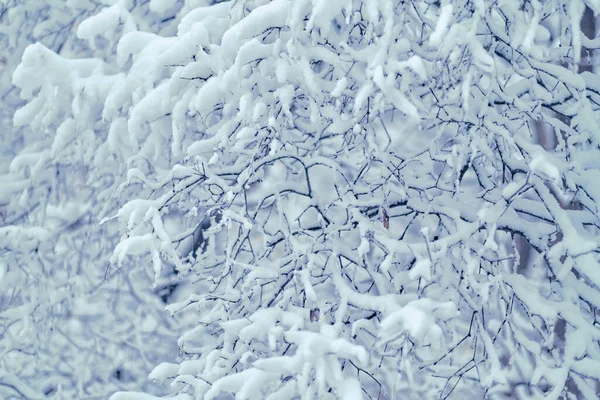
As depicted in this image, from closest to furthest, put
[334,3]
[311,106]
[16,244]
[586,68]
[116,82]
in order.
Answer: [334,3], [311,106], [116,82], [586,68], [16,244]

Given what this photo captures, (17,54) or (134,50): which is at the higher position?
(134,50)

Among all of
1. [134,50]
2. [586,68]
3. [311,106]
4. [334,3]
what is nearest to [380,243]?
[311,106]

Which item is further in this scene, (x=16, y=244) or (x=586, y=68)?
(x=16, y=244)

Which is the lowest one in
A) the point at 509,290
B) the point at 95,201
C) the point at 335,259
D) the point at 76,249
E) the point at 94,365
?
the point at 94,365

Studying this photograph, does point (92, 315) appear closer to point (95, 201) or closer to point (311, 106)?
point (95, 201)

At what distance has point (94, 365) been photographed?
Result: 268 inches

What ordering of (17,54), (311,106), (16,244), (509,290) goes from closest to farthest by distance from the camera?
(311,106), (509,290), (16,244), (17,54)

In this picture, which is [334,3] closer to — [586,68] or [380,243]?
[380,243]

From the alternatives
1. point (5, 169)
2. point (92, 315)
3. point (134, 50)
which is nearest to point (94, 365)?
point (92, 315)

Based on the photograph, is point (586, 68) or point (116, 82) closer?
point (116, 82)

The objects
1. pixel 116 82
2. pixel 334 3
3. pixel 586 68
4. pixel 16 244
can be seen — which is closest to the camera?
pixel 334 3

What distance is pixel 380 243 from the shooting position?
12.4 feet

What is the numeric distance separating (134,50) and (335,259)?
1.63 m

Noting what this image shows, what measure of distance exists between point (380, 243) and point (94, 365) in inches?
160
